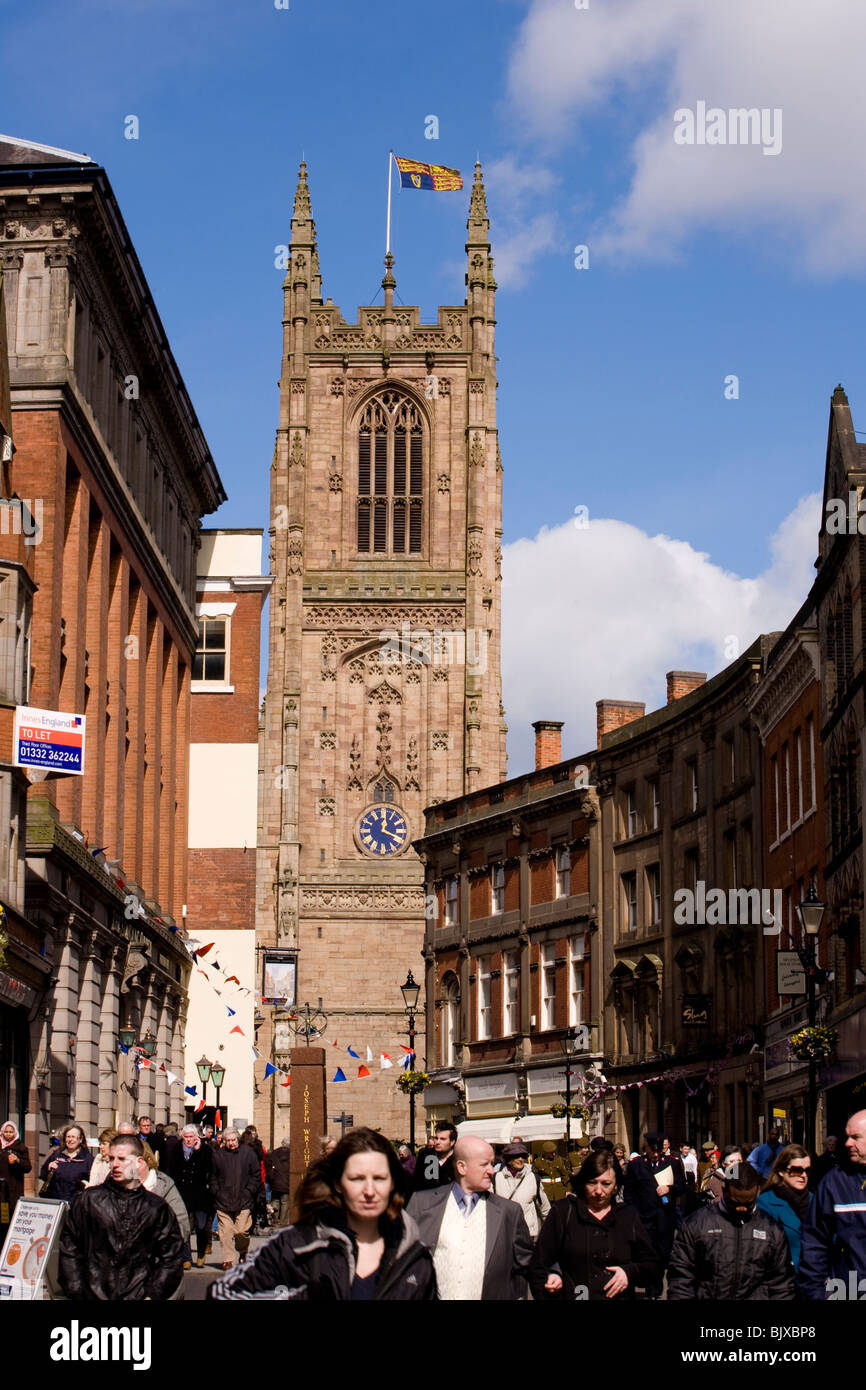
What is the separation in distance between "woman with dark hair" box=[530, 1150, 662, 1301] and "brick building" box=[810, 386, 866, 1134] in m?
23.1

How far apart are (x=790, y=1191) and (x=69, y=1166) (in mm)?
8425

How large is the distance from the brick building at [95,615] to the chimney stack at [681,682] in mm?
15048

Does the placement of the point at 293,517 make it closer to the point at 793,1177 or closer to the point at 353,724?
the point at 353,724

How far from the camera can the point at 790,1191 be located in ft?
40.5

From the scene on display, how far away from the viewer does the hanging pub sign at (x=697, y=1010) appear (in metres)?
49.8

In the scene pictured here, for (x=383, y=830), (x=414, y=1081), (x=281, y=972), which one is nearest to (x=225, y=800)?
(x=414, y=1081)

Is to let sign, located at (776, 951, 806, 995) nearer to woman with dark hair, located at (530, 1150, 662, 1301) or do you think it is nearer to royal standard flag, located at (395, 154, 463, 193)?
woman with dark hair, located at (530, 1150, 662, 1301)

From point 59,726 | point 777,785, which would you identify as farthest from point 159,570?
point 59,726

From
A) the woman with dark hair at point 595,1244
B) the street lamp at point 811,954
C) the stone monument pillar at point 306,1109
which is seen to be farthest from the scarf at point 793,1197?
the stone monument pillar at point 306,1109

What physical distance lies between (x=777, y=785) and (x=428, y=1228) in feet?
122

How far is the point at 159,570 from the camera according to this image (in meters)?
52.0

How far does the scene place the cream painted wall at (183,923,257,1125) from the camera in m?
60.3

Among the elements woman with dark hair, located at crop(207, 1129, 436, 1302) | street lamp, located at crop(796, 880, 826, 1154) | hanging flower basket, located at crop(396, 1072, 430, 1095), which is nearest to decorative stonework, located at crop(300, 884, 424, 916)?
hanging flower basket, located at crop(396, 1072, 430, 1095)
